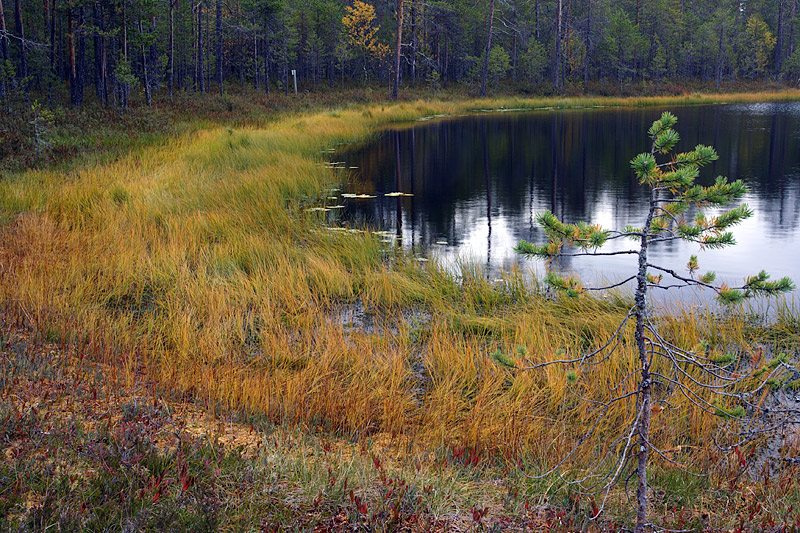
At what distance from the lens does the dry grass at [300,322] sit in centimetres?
463

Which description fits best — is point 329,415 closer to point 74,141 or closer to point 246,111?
point 74,141

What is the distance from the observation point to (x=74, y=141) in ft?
54.2

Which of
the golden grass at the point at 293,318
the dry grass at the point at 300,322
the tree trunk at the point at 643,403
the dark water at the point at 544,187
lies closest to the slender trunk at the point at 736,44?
the dark water at the point at 544,187

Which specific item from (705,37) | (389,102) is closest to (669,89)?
(705,37)

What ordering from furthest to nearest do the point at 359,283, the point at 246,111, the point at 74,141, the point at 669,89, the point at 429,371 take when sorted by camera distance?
the point at 669,89 → the point at 246,111 → the point at 74,141 → the point at 359,283 → the point at 429,371

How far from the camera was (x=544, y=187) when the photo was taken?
1805cm

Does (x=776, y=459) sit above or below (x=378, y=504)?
below

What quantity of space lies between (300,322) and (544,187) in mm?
12700

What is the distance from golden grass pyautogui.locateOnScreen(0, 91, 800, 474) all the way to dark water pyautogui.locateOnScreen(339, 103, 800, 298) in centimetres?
183

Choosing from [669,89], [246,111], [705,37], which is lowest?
[246,111]

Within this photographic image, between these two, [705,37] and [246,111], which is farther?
[705,37]

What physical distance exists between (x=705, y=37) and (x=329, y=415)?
81607mm

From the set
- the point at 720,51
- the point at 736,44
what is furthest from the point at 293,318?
the point at 736,44

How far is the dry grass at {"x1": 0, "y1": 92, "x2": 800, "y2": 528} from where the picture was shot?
4633mm
